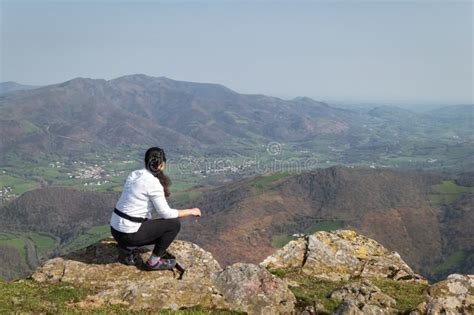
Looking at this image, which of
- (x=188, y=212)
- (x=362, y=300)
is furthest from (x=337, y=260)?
(x=188, y=212)

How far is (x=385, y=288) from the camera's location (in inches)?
699

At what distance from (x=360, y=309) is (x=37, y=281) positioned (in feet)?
44.8

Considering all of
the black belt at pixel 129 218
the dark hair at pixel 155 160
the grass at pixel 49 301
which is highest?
the dark hair at pixel 155 160

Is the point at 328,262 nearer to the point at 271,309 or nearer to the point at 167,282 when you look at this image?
the point at 271,309

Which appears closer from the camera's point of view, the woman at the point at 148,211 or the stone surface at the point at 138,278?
the stone surface at the point at 138,278

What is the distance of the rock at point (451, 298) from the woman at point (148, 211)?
9.07 metres

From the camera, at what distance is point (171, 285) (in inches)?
599

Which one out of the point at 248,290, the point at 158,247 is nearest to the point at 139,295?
the point at 158,247

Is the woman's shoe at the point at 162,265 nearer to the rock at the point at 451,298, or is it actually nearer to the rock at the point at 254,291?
the rock at the point at 254,291

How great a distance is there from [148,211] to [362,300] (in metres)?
8.75

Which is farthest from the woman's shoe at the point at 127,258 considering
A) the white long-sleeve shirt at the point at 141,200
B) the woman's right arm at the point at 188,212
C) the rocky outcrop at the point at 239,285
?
the woman's right arm at the point at 188,212

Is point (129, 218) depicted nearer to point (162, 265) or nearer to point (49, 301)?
point (162, 265)

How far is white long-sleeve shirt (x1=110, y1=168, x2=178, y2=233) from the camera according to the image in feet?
49.4

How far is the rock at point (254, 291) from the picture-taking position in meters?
14.3
